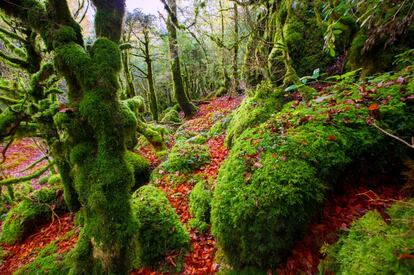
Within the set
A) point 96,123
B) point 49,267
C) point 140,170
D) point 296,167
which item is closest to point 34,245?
point 49,267

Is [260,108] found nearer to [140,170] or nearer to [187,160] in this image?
[187,160]

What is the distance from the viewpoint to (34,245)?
5512 millimetres

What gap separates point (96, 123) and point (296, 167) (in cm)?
266

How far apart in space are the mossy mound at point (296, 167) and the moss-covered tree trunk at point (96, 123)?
1412 mm

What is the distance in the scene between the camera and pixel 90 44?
2.99 metres

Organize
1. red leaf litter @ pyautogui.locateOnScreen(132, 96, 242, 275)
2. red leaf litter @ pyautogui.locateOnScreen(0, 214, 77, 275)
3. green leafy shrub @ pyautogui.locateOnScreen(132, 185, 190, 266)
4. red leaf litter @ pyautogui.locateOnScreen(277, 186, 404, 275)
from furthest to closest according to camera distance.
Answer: red leaf litter @ pyautogui.locateOnScreen(0, 214, 77, 275) < green leafy shrub @ pyautogui.locateOnScreen(132, 185, 190, 266) < red leaf litter @ pyautogui.locateOnScreen(132, 96, 242, 275) < red leaf litter @ pyautogui.locateOnScreen(277, 186, 404, 275)

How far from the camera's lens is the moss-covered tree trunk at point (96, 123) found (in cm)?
273

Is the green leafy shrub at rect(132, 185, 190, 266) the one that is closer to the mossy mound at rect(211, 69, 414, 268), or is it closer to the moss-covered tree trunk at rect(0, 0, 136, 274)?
the moss-covered tree trunk at rect(0, 0, 136, 274)

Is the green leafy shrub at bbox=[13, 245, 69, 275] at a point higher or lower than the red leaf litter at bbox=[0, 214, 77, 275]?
Result: higher

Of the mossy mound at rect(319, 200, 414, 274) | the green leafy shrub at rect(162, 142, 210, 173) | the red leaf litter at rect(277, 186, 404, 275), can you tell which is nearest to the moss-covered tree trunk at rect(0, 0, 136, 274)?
the red leaf litter at rect(277, 186, 404, 275)

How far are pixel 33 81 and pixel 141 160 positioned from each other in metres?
3.69

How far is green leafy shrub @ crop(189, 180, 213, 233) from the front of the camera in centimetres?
398

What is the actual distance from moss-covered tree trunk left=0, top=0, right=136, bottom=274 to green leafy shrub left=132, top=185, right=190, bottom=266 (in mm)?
614

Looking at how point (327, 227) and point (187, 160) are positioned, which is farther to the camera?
point (187, 160)
